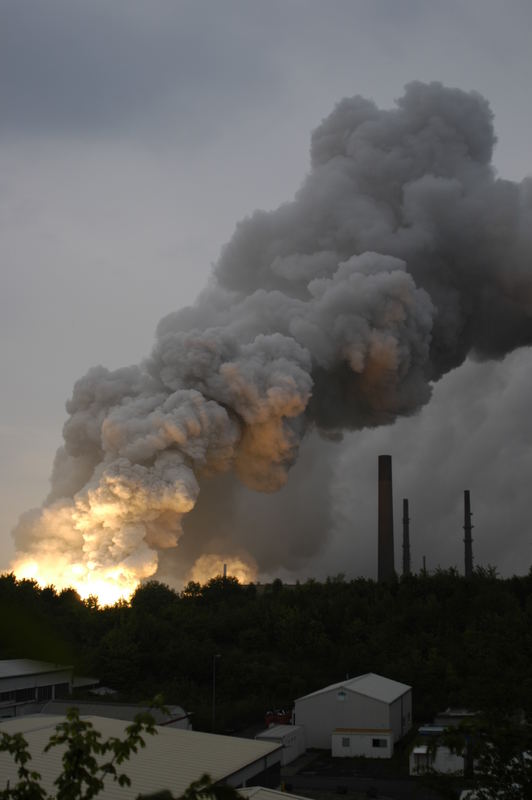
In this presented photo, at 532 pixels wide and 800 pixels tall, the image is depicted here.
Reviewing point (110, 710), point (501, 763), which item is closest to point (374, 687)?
point (110, 710)

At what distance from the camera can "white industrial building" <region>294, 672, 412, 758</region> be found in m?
35.1

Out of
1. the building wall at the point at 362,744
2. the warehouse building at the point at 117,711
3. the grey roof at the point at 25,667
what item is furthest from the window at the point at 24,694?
the building wall at the point at 362,744

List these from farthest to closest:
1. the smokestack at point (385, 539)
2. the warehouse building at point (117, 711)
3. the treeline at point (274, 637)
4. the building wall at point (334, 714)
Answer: the smokestack at point (385, 539) < the treeline at point (274, 637) < the building wall at point (334, 714) < the warehouse building at point (117, 711)

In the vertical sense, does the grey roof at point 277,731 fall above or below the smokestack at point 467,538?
below

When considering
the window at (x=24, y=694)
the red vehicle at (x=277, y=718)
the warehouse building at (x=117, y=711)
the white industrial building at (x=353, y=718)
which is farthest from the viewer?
the window at (x=24, y=694)

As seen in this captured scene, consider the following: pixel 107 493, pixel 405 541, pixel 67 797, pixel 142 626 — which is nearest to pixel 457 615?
pixel 142 626

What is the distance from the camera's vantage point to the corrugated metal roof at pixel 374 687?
37156 millimetres

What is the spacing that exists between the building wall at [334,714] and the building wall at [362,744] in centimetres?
114

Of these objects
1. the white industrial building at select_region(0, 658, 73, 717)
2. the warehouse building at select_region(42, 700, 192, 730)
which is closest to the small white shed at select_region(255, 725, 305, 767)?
the warehouse building at select_region(42, 700, 192, 730)

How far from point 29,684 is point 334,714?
1411 cm

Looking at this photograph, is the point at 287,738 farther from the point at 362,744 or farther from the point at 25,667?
the point at 25,667

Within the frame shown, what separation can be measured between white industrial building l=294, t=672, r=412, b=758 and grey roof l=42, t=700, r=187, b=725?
211 inches

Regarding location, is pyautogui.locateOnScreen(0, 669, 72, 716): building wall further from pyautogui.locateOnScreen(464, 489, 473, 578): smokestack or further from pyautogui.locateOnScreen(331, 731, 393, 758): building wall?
pyautogui.locateOnScreen(464, 489, 473, 578): smokestack

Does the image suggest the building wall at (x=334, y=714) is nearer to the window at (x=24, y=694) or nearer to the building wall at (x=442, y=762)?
the building wall at (x=442, y=762)
